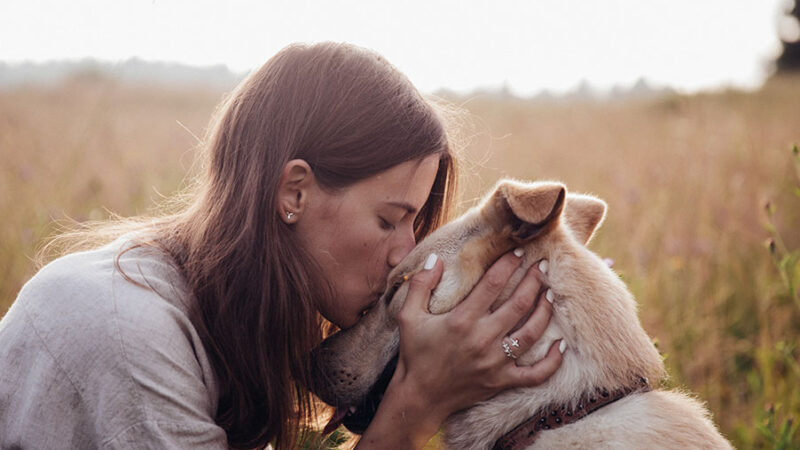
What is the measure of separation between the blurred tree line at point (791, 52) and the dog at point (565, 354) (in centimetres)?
3358

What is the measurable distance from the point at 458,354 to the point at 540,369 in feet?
0.90

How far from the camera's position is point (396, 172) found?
2.35m

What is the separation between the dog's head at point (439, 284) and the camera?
216cm

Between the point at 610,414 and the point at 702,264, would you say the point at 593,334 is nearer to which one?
the point at 610,414

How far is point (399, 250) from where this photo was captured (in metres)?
2.39

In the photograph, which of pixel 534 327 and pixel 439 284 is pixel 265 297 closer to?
pixel 439 284

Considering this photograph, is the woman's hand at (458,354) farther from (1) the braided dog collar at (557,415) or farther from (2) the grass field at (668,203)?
(2) the grass field at (668,203)

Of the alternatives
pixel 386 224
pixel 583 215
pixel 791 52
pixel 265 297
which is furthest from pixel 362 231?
pixel 791 52

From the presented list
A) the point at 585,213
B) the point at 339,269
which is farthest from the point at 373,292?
the point at 585,213

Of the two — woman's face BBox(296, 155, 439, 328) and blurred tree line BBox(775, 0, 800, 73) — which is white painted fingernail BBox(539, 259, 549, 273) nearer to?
woman's face BBox(296, 155, 439, 328)

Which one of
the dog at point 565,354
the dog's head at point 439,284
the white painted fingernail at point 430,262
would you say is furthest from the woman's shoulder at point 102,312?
the white painted fingernail at point 430,262

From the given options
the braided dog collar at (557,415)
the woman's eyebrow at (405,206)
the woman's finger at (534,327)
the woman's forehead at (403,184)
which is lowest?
the braided dog collar at (557,415)

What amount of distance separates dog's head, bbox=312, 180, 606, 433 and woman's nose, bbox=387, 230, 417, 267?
0.16 feet

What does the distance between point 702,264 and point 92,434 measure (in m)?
4.62
